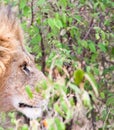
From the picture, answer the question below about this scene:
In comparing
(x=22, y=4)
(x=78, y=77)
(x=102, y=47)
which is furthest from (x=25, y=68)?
(x=78, y=77)

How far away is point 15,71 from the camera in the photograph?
15.0 ft

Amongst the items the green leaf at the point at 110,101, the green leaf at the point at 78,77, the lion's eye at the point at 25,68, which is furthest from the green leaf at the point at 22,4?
the green leaf at the point at 78,77

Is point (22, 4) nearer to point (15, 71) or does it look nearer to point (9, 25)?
point (9, 25)

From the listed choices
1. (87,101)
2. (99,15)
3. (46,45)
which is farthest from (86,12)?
(87,101)

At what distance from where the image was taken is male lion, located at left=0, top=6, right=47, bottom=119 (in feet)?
14.4

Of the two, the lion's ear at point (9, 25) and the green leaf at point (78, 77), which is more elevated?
the green leaf at point (78, 77)

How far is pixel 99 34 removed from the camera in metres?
→ 5.28

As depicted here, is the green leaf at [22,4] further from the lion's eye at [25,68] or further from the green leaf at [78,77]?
the green leaf at [78,77]

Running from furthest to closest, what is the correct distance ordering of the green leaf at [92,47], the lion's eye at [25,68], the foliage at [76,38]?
the green leaf at [92,47], the foliage at [76,38], the lion's eye at [25,68]

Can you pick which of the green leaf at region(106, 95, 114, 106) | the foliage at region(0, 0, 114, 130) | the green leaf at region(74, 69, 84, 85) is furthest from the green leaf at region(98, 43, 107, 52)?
the green leaf at region(74, 69, 84, 85)

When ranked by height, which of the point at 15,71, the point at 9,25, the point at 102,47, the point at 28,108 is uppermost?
the point at 9,25

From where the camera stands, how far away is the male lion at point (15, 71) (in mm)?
4402

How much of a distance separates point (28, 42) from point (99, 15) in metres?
0.78

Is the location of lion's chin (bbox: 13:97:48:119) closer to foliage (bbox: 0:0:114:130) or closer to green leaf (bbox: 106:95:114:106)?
foliage (bbox: 0:0:114:130)
